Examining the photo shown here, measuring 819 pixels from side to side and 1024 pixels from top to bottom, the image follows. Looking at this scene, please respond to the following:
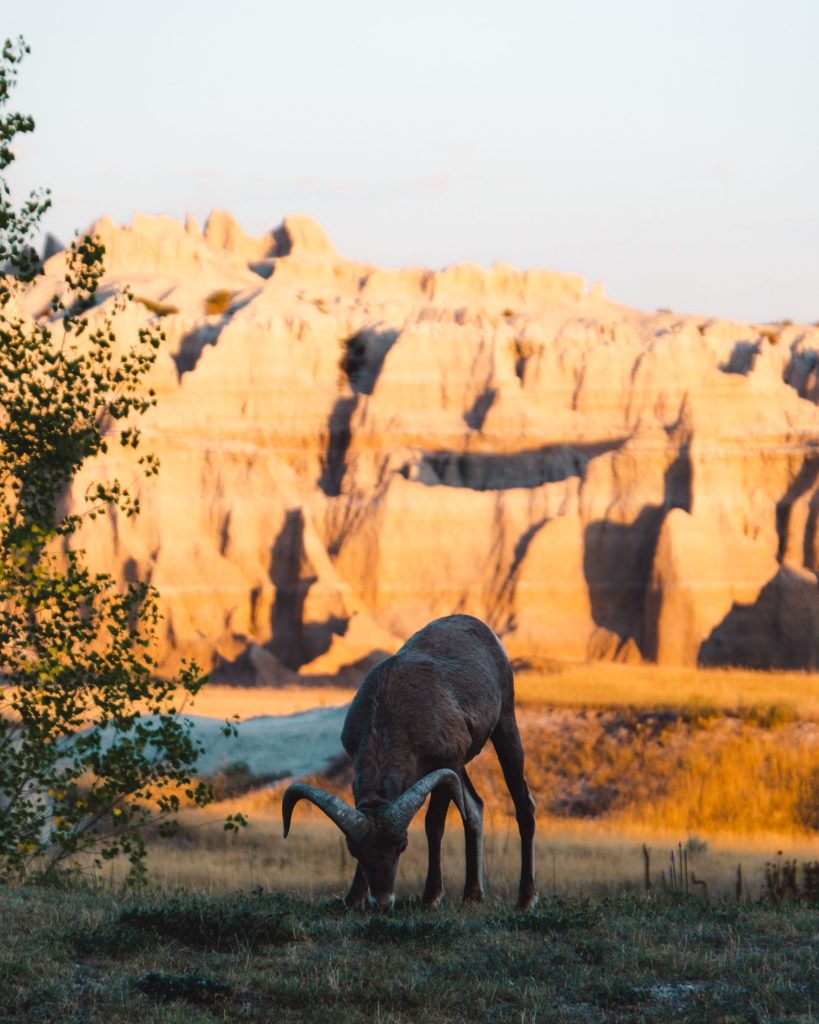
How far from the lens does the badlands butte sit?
5366 centimetres

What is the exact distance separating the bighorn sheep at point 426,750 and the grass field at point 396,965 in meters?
0.54

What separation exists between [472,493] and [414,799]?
159ft

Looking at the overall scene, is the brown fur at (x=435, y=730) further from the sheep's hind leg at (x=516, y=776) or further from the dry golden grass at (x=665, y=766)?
the dry golden grass at (x=665, y=766)

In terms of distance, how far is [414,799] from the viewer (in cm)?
931

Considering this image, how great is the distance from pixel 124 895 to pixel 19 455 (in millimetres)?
4314

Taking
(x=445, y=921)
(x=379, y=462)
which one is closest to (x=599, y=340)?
(x=379, y=462)

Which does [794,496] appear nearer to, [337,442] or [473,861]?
[337,442]

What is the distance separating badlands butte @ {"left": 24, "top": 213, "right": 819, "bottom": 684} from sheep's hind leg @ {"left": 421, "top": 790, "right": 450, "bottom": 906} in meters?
39.9

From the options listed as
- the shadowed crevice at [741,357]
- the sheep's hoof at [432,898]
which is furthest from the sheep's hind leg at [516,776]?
the shadowed crevice at [741,357]

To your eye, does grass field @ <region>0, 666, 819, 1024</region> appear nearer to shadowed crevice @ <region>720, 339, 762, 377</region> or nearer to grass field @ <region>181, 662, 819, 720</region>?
grass field @ <region>181, 662, 819, 720</region>

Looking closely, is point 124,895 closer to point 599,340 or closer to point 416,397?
point 416,397

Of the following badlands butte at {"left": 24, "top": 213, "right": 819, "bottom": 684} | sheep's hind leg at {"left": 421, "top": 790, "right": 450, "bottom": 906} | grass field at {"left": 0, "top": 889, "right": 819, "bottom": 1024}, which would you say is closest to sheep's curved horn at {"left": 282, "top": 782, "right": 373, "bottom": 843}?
grass field at {"left": 0, "top": 889, "right": 819, "bottom": 1024}

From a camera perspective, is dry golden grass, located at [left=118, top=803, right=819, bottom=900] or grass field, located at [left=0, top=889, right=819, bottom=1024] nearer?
grass field, located at [left=0, top=889, right=819, bottom=1024]

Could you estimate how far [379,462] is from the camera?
60.5 m
